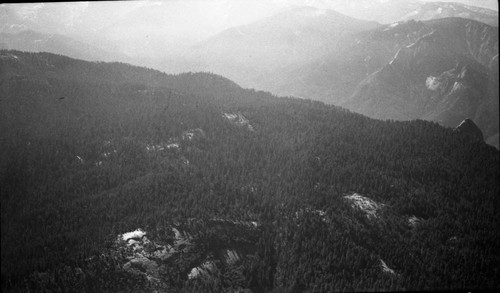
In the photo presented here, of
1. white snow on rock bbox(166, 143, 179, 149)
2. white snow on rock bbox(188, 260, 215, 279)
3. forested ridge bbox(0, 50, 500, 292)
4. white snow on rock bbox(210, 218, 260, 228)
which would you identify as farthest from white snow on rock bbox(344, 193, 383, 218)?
white snow on rock bbox(166, 143, 179, 149)

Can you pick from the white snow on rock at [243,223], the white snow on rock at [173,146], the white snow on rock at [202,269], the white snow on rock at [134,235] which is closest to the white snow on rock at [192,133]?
the white snow on rock at [173,146]

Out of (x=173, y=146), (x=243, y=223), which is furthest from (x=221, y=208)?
(x=173, y=146)

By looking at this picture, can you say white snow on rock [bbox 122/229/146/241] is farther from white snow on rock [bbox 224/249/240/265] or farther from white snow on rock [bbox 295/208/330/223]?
white snow on rock [bbox 295/208/330/223]

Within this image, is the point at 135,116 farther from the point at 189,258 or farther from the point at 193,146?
the point at 189,258

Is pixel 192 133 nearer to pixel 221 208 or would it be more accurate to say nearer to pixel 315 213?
pixel 221 208

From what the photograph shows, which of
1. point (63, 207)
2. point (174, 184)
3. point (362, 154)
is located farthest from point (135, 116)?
point (362, 154)

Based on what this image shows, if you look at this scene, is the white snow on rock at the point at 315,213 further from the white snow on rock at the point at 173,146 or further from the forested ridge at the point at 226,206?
the white snow on rock at the point at 173,146
